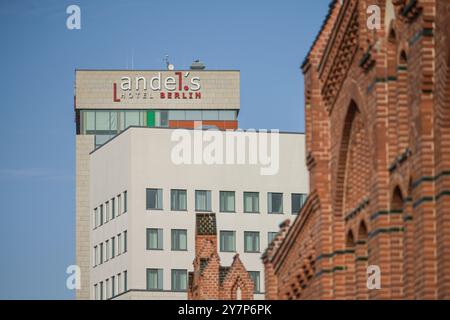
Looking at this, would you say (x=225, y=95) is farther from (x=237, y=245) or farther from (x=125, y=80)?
(x=237, y=245)

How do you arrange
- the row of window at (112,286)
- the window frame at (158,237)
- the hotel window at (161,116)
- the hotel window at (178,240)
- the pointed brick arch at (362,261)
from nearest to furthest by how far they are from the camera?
the pointed brick arch at (362,261), the window frame at (158,237), the row of window at (112,286), the hotel window at (178,240), the hotel window at (161,116)

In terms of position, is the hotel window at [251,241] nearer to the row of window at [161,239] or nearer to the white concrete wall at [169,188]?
the white concrete wall at [169,188]

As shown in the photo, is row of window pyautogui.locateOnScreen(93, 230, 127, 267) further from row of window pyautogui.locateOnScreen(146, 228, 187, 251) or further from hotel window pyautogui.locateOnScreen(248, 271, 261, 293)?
hotel window pyautogui.locateOnScreen(248, 271, 261, 293)

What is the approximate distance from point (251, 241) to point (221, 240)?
228 cm

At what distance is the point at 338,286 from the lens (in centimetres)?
3788

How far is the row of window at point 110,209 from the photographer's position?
11694cm

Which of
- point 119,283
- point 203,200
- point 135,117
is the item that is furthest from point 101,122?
point 119,283

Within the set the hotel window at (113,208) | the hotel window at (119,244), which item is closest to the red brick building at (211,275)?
the hotel window at (119,244)

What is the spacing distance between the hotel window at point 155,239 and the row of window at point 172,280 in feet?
5.46

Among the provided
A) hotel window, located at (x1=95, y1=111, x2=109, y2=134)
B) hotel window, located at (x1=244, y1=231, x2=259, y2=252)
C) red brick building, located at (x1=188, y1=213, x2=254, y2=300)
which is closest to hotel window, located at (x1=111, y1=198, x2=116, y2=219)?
hotel window, located at (x1=244, y1=231, x2=259, y2=252)

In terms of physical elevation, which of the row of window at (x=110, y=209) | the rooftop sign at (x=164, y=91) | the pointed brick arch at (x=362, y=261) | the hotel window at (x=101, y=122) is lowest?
the pointed brick arch at (x=362, y=261)

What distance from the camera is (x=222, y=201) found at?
118 m

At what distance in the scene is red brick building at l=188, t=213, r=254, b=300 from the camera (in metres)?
76.0
